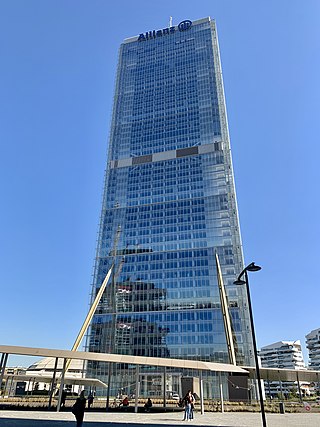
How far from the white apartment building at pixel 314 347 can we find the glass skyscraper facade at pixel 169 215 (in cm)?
9751

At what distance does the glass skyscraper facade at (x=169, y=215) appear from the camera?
3297 inches

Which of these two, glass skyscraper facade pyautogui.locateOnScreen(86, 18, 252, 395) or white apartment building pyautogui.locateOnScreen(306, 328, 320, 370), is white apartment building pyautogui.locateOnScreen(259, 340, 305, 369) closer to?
white apartment building pyautogui.locateOnScreen(306, 328, 320, 370)

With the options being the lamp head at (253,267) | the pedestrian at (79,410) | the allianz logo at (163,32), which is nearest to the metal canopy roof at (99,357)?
the pedestrian at (79,410)

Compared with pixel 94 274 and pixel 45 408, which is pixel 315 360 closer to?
pixel 94 274

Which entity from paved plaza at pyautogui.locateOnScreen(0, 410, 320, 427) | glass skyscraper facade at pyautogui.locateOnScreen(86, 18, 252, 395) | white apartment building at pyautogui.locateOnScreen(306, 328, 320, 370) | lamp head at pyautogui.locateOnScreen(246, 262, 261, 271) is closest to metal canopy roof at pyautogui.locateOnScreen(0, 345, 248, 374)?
paved plaza at pyautogui.locateOnScreen(0, 410, 320, 427)

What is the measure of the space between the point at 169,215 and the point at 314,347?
11200 cm

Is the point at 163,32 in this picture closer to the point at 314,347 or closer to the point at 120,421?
the point at 120,421

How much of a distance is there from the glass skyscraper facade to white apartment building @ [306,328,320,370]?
97.5 meters

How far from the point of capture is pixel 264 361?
601 feet

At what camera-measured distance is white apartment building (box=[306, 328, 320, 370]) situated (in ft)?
512

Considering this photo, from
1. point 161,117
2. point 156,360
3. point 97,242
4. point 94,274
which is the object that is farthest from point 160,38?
point 156,360

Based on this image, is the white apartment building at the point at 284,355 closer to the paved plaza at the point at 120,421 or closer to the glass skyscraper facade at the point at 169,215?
the glass skyscraper facade at the point at 169,215

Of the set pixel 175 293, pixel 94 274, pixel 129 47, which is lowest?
pixel 175 293

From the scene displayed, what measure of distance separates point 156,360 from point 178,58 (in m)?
123
